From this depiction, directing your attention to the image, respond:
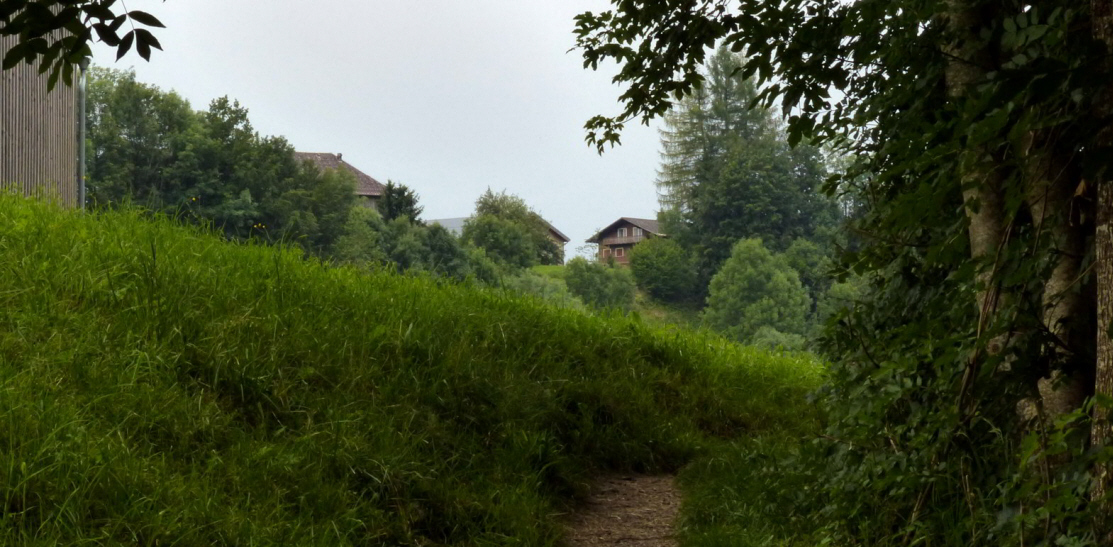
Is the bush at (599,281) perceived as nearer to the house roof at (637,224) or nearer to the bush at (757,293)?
the bush at (757,293)

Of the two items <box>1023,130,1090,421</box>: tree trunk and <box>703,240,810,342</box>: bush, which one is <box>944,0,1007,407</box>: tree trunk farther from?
<box>703,240,810,342</box>: bush

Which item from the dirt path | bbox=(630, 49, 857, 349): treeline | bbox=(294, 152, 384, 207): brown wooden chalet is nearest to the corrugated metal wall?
the dirt path

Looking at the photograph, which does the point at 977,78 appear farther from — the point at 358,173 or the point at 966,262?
the point at 358,173

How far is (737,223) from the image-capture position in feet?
172

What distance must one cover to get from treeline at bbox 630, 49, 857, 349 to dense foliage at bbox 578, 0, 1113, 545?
126 ft

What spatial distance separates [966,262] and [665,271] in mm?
53705

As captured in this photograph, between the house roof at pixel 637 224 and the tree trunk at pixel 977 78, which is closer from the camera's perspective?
the tree trunk at pixel 977 78

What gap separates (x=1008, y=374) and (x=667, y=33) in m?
3.68

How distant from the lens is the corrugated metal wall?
381 inches

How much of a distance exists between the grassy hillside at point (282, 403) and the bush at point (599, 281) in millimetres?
46208

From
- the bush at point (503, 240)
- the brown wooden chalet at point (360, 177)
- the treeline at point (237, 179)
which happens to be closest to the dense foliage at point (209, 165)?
the treeline at point (237, 179)

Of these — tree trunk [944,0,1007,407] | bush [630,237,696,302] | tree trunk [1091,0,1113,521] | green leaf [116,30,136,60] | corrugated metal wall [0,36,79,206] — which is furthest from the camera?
bush [630,237,696,302]

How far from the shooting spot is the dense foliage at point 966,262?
226 centimetres

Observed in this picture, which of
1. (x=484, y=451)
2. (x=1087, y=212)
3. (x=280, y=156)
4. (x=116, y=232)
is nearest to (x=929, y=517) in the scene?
(x=1087, y=212)
